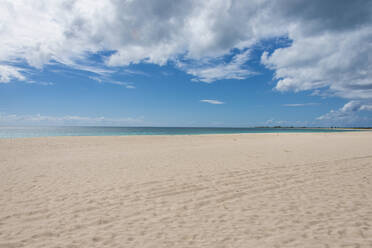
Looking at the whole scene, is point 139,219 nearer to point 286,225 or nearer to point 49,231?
point 49,231

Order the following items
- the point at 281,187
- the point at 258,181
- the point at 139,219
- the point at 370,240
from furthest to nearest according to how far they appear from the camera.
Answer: the point at 258,181 < the point at 281,187 < the point at 139,219 < the point at 370,240

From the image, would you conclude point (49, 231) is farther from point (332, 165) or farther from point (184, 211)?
point (332, 165)

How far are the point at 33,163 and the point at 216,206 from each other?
39.5 feet

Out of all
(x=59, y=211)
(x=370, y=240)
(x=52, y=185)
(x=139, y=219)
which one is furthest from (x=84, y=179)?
(x=370, y=240)

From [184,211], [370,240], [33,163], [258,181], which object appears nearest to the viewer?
[370,240]

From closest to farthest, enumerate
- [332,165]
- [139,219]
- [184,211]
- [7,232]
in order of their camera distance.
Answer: [7,232], [139,219], [184,211], [332,165]

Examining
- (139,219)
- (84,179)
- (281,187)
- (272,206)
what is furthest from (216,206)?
(84,179)

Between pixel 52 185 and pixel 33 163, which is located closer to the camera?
pixel 52 185

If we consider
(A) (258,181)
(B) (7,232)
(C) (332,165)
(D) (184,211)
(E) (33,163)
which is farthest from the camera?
(E) (33,163)

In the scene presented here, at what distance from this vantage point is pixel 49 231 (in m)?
4.69

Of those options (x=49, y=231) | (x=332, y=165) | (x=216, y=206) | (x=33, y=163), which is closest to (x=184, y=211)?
(x=216, y=206)

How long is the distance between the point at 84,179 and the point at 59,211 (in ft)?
10.7

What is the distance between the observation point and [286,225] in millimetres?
4840

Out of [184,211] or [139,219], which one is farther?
[184,211]
